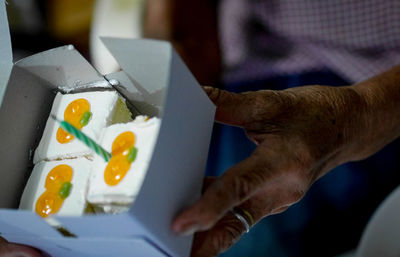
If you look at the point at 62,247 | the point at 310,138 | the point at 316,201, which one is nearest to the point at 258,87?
the point at 316,201

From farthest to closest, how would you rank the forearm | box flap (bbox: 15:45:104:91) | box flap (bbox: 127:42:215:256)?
the forearm, box flap (bbox: 15:45:104:91), box flap (bbox: 127:42:215:256)

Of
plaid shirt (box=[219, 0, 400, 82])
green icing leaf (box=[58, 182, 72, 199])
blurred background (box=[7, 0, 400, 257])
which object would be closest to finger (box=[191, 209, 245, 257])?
green icing leaf (box=[58, 182, 72, 199])

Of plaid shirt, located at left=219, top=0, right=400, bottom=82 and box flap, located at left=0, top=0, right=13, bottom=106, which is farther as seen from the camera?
plaid shirt, located at left=219, top=0, right=400, bottom=82

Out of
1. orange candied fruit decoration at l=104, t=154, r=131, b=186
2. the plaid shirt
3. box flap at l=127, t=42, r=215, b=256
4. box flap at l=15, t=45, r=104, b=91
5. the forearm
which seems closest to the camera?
box flap at l=127, t=42, r=215, b=256

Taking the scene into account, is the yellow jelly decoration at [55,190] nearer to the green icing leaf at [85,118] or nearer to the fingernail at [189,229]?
the green icing leaf at [85,118]

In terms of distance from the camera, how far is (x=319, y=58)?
139 centimetres

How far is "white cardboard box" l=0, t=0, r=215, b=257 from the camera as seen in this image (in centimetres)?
59

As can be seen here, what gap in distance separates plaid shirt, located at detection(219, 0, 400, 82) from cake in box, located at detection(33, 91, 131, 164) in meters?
0.73

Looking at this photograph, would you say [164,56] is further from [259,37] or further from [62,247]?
[259,37]

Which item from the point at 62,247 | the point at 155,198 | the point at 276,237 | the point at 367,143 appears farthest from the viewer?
the point at 276,237

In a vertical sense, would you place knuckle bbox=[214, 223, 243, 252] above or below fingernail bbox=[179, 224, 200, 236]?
below

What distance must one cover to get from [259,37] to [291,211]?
1.89ft

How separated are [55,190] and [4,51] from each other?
0.91 feet

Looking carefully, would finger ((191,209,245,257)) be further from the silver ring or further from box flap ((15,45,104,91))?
box flap ((15,45,104,91))
